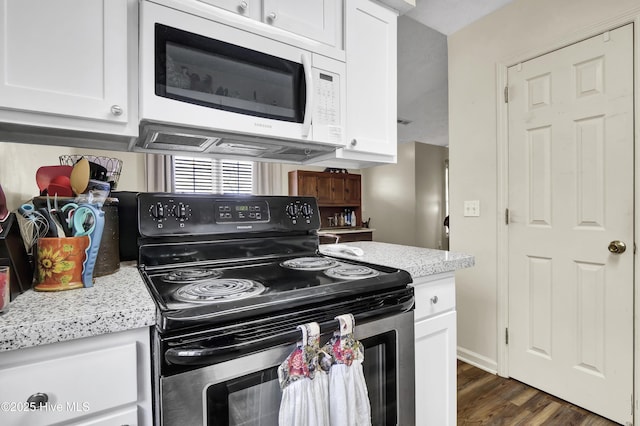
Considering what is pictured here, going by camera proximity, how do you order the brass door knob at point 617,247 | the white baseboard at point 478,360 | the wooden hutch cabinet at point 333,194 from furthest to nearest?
1. the wooden hutch cabinet at point 333,194
2. the white baseboard at point 478,360
3. the brass door knob at point 617,247

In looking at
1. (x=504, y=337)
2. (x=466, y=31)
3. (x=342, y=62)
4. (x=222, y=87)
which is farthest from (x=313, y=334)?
(x=466, y=31)

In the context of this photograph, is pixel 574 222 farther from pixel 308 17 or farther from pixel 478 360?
pixel 308 17

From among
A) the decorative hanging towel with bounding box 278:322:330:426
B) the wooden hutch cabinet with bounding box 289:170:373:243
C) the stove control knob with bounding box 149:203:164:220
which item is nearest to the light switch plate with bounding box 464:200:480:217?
the decorative hanging towel with bounding box 278:322:330:426

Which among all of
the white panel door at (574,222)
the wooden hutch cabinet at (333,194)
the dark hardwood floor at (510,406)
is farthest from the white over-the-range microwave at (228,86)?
the wooden hutch cabinet at (333,194)

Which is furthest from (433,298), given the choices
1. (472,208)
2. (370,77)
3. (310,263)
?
(472,208)

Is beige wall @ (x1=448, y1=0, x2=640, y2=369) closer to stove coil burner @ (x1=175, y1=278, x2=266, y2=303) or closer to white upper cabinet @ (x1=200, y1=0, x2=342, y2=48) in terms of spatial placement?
white upper cabinet @ (x1=200, y1=0, x2=342, y2=48)

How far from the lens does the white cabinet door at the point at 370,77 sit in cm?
145

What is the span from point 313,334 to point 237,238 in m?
0.60

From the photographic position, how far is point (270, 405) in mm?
808

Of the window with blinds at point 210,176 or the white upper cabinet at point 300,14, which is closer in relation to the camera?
the white upper cabinet at point 300,14

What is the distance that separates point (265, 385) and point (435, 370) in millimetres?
768

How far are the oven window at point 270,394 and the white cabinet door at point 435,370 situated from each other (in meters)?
0.22

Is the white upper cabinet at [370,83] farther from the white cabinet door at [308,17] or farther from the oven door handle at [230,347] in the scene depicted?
the oven door handle at [230,347]

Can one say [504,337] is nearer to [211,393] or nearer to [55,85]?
[211,393]
